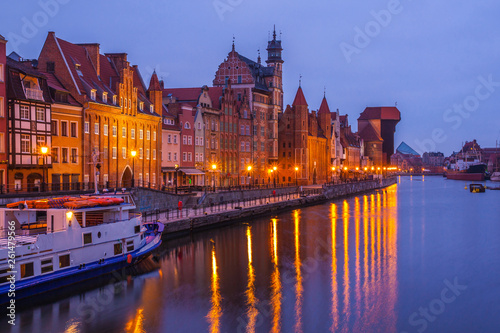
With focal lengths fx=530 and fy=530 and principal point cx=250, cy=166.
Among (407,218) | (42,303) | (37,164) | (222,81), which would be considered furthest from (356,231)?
(222,81)

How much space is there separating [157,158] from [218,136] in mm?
18553

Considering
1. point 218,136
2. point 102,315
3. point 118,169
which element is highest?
point 218,136

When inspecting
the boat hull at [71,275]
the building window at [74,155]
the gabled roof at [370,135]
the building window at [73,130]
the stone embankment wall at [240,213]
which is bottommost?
the boat hull at [71,275]

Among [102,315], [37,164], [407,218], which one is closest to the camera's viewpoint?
[102,315]

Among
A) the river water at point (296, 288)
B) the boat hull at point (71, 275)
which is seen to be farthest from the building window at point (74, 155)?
the boat hull at point (71, 275)

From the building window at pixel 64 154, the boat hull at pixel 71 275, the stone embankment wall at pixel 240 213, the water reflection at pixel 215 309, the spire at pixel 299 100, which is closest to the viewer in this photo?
the water reflection at pixel 215 309

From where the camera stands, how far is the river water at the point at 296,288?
2727cm

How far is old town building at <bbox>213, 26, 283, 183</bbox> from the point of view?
3671 inches

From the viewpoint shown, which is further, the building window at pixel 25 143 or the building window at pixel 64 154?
the building window at pixel 64 154

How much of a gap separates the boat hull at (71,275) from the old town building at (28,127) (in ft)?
34.9

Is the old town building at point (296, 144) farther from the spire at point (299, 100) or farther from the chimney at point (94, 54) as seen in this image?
the chimney at point (94, 54)

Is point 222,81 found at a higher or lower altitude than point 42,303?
higher

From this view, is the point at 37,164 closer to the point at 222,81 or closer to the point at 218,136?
the point at 218,136

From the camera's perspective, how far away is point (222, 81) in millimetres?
93938
